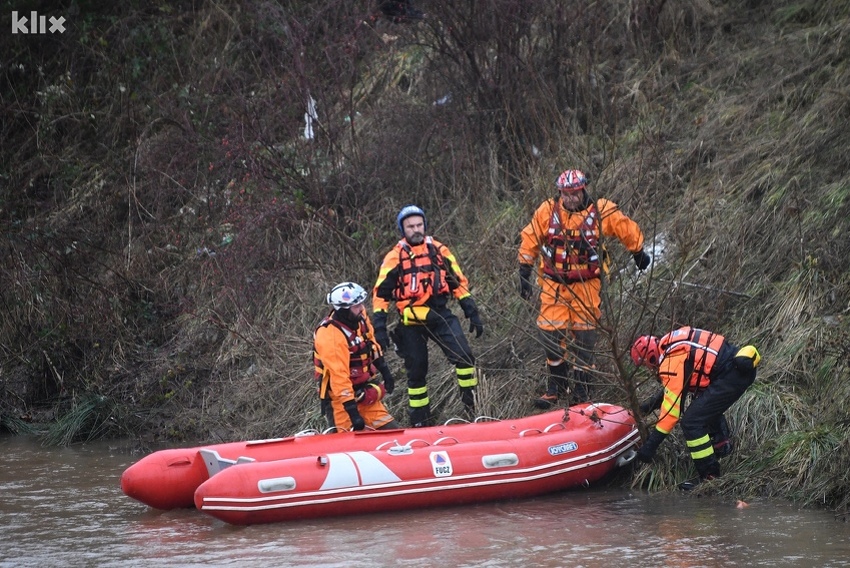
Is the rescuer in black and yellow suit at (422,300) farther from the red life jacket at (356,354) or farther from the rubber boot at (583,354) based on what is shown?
the rubber boot at (583,354)

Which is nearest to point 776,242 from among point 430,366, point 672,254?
point 672,254

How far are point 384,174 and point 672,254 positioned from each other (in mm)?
3566

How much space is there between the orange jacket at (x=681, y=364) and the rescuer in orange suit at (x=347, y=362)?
7.45 ft

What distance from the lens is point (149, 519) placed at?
7992 millimetres

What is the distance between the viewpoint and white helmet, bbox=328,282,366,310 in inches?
334

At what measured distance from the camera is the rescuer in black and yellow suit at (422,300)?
914 cm

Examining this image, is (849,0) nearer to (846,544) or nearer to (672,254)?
(672,254)

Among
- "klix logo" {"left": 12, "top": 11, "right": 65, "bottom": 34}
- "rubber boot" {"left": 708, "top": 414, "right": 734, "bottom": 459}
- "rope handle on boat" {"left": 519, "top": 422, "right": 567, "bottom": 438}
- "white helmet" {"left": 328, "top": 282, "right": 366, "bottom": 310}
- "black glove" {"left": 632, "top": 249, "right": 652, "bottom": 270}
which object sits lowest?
"rubber boot" {"left": 708, "top": 414, "right": 734, "bottom": 459}

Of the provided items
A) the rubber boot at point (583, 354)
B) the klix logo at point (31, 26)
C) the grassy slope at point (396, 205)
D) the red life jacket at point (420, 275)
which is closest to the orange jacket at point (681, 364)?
the grassy slope at point (396, 205)

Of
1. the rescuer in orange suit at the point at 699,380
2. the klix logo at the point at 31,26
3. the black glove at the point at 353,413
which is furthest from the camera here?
the klix logo at the point at 31,26

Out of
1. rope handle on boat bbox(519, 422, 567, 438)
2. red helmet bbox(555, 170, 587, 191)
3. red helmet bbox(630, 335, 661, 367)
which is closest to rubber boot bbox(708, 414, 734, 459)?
red helmet bbox(630, 335, 661, 367)

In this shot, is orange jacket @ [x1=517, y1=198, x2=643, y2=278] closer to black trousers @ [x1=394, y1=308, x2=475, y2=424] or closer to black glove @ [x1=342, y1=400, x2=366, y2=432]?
black trousers @ [x1=394, y1=308, x2=475, y2=424]

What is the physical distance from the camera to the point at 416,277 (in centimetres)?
916

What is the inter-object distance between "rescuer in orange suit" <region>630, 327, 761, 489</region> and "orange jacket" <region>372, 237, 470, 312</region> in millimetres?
2054
